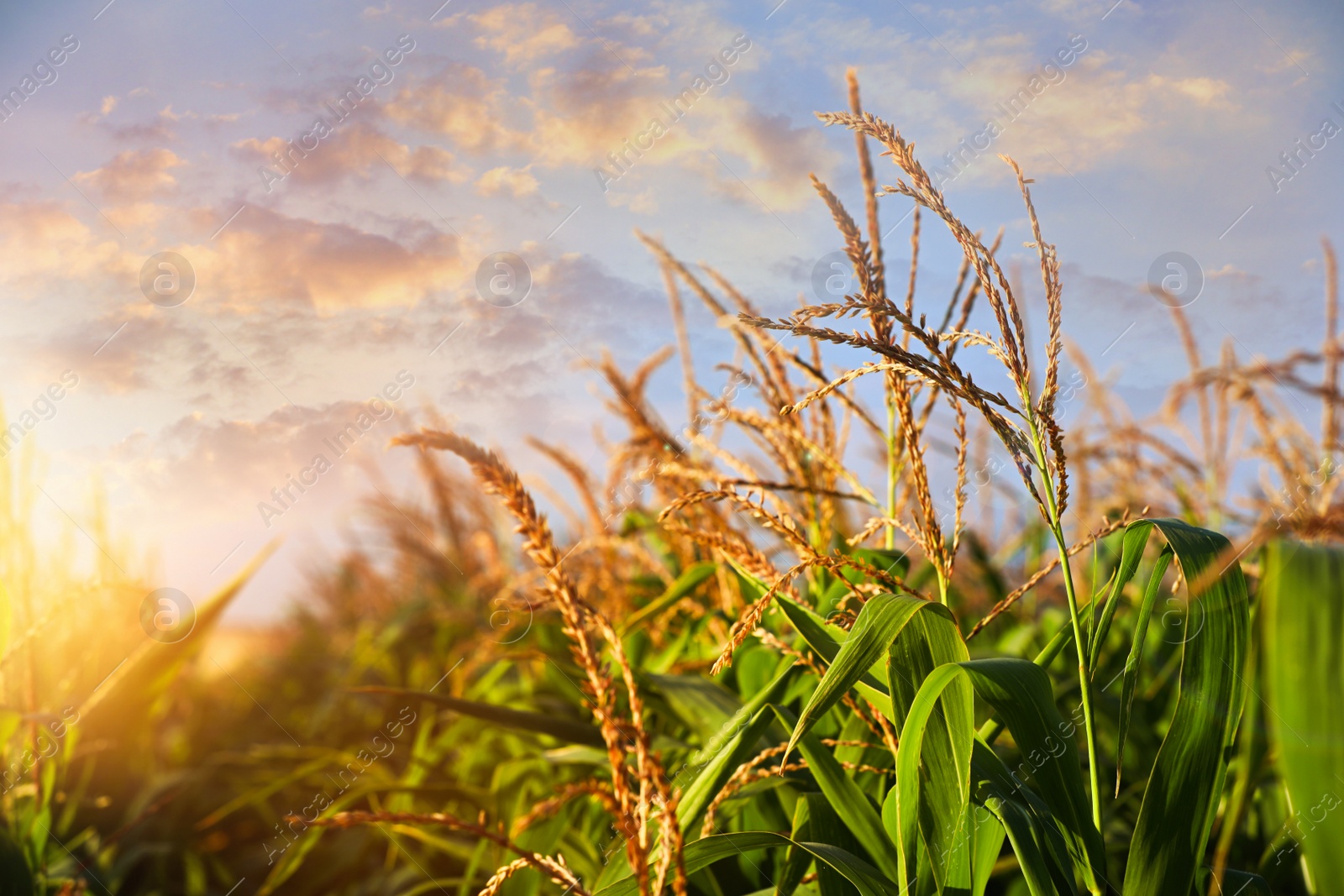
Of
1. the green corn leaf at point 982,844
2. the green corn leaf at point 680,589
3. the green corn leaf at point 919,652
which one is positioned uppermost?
the green corn leaf at point 680,589

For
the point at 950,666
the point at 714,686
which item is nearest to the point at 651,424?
the point at 714,686

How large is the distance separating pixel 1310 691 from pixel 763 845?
49 cm

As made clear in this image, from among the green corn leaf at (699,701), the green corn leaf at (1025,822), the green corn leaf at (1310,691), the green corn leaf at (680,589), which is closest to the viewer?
the green corn leaf at (1310,691)

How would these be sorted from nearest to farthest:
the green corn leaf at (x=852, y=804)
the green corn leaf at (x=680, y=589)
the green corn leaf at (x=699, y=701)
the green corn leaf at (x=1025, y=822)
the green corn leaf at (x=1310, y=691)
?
the green corn leaf at (x=1310, y=691) → the green corn leaf at (x=1025, y=822) → the green corn leaf at (x=852, y=804) → the green corn leaf at (x=699, y=701) → the green corn leaf at (x=680, y=589)

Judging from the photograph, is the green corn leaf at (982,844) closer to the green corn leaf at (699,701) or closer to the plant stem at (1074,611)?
the plant stem at (1074,611)

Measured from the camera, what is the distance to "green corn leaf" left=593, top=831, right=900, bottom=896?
0.67 meters

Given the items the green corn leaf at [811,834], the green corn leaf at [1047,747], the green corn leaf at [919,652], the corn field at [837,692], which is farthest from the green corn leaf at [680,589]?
the green corn leaf at [1047,747]

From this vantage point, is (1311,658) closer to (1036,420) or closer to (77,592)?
(1036,420)

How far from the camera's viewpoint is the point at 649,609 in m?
1.30

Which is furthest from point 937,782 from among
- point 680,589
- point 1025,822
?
point 680,589

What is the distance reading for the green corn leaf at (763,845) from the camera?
67 centimetres

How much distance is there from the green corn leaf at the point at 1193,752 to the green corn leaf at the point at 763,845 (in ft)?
0.64

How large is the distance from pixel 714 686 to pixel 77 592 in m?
0.96

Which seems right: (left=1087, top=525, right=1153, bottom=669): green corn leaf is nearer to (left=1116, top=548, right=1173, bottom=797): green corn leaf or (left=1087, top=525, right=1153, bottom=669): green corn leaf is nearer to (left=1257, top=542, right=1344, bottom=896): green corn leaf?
(left=1116, top=548, right=1173, bottom=797): green corn leaf
